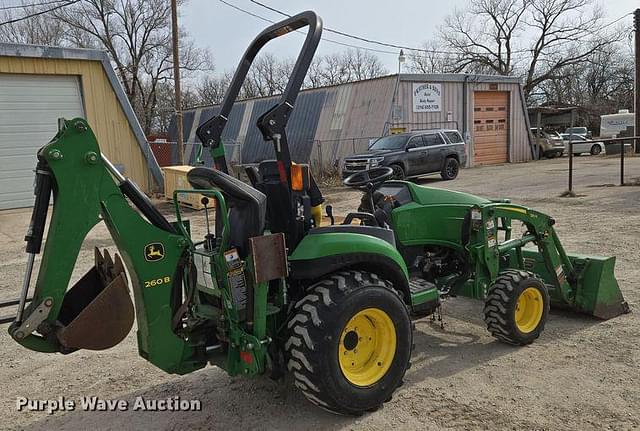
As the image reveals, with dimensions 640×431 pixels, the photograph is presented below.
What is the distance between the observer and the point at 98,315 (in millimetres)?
3037

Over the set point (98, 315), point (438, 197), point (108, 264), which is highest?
point (438, 197)

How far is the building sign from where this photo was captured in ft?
75.3

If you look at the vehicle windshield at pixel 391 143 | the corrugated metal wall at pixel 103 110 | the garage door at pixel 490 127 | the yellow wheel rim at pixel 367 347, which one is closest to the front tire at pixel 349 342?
the yellow wheel rim at pixel 367 347

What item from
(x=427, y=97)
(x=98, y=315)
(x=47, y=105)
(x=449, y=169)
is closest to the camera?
(x=98, y=315)

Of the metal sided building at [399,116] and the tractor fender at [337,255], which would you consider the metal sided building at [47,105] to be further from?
the tractor fender at [337,255]

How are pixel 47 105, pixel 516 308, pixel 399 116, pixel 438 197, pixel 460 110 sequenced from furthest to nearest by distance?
pixel 460 110
pixel 399 116
pixel 47 105
pixel 438 197
pixel 516 308

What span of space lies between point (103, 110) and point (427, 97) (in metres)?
13.0

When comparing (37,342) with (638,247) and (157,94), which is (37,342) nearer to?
(638,247)

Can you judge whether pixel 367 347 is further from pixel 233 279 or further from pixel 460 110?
pixel 460 110

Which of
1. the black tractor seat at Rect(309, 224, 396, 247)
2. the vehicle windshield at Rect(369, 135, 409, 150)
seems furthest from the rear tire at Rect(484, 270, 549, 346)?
the vehicle windshield at Rect(369, 135, 409, 150)

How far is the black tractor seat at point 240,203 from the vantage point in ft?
10.4

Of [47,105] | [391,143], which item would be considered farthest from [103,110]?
[391,143]

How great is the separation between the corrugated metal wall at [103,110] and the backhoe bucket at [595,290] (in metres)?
13.4

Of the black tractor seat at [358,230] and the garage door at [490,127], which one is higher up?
the garage door at [490,127]
